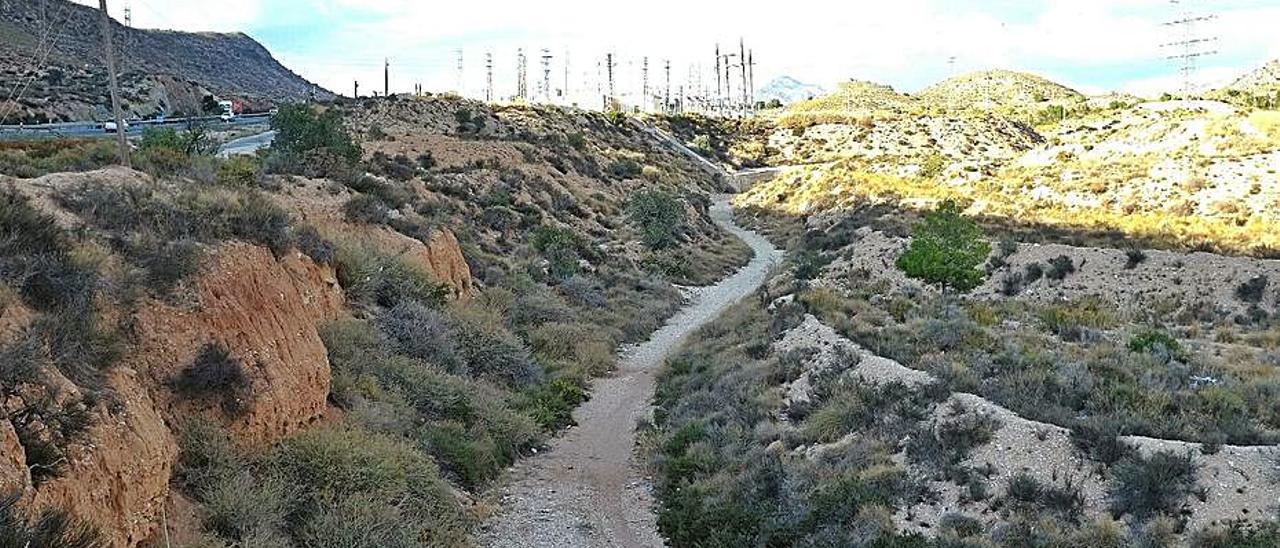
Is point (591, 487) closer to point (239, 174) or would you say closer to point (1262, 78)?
point (239, 174)

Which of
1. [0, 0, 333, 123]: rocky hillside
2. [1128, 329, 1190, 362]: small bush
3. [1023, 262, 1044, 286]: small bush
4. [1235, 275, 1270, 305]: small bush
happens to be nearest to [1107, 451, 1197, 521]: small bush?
[1128, 329, 1190, 362]: small bush

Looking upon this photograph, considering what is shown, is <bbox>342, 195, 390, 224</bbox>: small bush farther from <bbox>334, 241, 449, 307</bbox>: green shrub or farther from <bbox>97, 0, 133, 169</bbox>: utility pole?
<bbox>97, 0, 133, 169</bbox>: utility pole

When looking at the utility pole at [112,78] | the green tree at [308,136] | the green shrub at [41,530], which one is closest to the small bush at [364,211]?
the utility pole at [112,78]

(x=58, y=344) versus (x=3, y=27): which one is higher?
(x=3, y=27)

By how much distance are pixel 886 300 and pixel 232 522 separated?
74.5 ft

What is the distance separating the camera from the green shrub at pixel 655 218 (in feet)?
162

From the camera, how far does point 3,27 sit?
73.4 metres

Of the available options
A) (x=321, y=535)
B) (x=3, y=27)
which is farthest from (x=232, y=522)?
(x=3, y=27)

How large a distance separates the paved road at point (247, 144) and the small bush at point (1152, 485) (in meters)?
40.4

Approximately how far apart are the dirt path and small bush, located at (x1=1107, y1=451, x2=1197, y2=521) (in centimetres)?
702

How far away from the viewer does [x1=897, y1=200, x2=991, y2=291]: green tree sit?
3259cm

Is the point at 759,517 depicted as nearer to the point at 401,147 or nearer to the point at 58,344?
the point at 58,344

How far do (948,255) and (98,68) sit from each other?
234 ft

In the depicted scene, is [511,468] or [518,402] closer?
[511,468]
